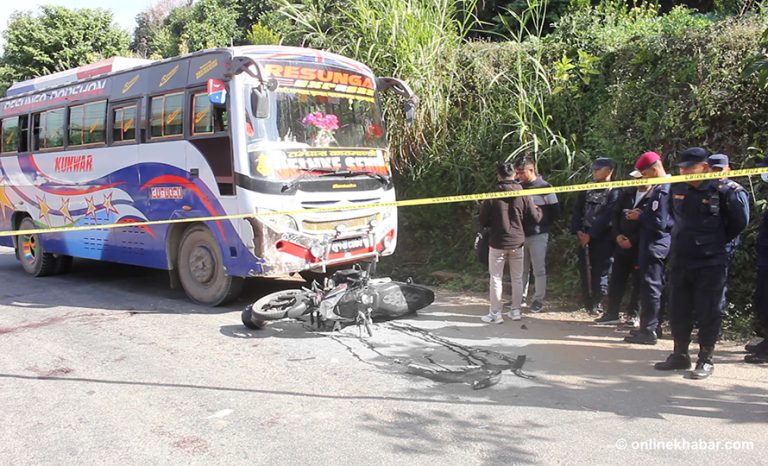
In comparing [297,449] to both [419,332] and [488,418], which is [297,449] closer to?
[488,418]

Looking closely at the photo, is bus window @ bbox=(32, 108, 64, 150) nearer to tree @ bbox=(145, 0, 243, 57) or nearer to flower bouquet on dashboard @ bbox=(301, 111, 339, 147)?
flower bouquet on dashboard @ bbox=(301, 111, 339, 147)

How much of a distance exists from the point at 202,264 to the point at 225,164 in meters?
1.42

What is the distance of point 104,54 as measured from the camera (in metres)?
22.8

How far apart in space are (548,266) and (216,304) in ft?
13.7

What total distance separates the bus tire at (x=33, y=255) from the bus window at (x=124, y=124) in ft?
9.78

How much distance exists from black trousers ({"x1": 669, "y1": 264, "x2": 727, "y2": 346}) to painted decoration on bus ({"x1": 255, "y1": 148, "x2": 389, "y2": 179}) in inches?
148

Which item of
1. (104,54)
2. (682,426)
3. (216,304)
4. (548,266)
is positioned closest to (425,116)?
(548,266)

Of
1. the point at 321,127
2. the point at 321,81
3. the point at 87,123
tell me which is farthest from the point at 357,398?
the point at 87,123

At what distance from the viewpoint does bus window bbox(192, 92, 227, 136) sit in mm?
6578

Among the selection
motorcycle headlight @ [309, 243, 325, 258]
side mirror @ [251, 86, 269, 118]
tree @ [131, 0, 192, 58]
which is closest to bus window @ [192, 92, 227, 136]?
side mirror @ [251, 86, 269, 118]

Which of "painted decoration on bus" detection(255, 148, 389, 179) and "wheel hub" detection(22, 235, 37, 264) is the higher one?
"painted decoration on bus" detection(255, 148, 389, 179)

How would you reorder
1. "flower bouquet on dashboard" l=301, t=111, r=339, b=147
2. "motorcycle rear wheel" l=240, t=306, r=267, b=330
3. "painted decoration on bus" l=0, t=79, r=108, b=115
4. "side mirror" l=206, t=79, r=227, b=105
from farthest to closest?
"painted decoration on bus" l=0, t=79, r=108, b=115, "flower bouquet on dashboard" l=301, t=111, r=339, b=147, "side mirror" l=206, t=79, r=227, b=105, "motorcycle rear wheel" l=240, t=306, r=267, b=330

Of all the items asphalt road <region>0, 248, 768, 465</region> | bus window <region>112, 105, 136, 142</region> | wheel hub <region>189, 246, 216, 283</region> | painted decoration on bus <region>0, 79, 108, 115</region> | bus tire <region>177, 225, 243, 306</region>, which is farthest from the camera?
painted decoration on bus <region>0, 79, 108, 115</region>

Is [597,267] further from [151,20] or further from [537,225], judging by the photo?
[151,20]
